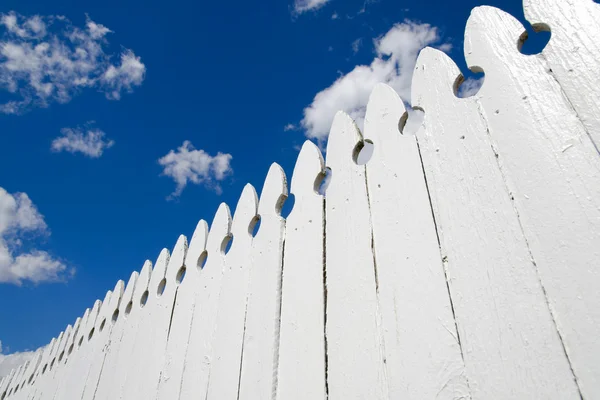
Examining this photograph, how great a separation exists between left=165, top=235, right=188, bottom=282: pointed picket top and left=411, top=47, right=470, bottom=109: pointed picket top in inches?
55.8

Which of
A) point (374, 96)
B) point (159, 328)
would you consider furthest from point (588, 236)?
point (159, 328)

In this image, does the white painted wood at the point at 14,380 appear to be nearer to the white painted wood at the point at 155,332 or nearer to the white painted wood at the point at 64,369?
the white painted wood at the point at 64,369

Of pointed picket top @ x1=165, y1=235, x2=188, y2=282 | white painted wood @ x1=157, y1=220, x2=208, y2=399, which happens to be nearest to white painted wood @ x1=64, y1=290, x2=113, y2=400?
pointed picket top @ x1=165, y1=235, x2=188, y2=282

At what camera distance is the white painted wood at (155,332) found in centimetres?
172

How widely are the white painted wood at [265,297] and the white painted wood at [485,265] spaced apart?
60 centimetres

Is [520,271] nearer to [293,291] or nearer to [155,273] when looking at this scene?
[293,291]

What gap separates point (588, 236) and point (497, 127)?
0.31 m

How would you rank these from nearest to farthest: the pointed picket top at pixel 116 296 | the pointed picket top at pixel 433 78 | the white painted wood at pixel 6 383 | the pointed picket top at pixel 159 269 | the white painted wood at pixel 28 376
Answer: the pointed picket top at pixel 433 78 < the pointed picket top at pixel 159 269 < the pointed picket top at pixel 116 296 < the white painted wood at pixel 28 376 < the white painted wood at pixel 6 383

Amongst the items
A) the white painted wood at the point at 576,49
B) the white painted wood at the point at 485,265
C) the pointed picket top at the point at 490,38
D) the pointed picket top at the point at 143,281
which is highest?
the pointed picket top at the point at 143,281

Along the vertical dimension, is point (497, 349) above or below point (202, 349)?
below

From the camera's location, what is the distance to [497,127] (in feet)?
2.92

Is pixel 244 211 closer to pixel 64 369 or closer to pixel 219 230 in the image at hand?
pixel 219 230

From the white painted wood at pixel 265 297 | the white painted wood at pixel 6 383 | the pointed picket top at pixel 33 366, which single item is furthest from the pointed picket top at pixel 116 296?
the white painted wood at pixel 6 383

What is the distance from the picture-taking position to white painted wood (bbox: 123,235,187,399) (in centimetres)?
172
